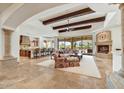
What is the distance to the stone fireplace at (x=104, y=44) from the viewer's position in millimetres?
10398

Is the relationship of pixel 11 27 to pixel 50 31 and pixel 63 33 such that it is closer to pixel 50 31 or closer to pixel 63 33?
pixel 50 31

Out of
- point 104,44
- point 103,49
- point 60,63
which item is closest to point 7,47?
point 60,63

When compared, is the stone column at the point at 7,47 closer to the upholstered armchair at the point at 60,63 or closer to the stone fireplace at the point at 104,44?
the upholstered armchair at the point at 60,63

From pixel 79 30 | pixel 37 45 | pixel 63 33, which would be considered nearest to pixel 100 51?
pixel 79 30

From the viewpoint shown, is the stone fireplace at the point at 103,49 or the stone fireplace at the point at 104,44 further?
the stone fireplace at the point at 103,49

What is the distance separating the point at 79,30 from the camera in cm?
1357

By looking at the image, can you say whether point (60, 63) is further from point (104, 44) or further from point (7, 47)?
point (104, 44)

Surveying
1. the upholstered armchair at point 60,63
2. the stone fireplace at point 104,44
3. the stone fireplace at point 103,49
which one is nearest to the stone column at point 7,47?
the upholstered armchair at point 60,63

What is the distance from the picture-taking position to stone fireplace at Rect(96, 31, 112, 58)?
10398mm

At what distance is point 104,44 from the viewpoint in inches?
436

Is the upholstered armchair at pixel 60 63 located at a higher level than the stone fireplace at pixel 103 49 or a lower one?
lower

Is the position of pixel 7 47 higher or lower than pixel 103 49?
higher

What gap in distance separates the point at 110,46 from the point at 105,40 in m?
0.81

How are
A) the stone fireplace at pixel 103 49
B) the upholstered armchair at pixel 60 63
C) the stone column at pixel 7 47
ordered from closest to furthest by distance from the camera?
the stone column at pixel 7 47
the upholstered armchair at pixel 60 63
the stone fireplace at pixel 103 49
